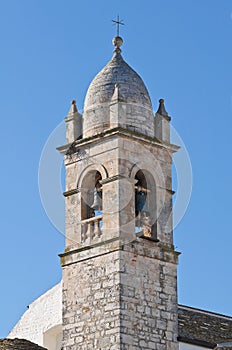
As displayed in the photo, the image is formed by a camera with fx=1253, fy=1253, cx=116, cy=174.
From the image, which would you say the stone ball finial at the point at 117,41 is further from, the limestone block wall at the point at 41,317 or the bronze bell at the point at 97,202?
the limestone block wall at the point at 41,317

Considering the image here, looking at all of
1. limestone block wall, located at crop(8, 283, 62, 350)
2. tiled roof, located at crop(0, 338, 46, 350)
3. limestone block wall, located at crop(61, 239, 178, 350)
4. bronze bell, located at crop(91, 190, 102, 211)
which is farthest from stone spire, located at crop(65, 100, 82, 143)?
tiled roof, located at crop(0, 338, 46, 350)

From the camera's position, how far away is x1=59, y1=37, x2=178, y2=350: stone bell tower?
1100 inches

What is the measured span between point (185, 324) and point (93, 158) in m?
4.55

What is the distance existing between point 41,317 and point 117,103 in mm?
7251

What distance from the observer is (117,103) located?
95.6ft

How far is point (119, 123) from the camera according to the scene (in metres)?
29.0

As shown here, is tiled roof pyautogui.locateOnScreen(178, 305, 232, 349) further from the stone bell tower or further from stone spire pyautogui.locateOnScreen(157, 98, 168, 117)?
stone spire pyautogui.locateOnScreen(157, 98, 168, 117)

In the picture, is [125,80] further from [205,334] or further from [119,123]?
[205,334]

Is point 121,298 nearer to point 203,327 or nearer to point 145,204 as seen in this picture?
point 145,204

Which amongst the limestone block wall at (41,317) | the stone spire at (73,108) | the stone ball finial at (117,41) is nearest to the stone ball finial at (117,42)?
the stone ball finial at (117,41)

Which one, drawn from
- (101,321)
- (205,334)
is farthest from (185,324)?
(101,321)

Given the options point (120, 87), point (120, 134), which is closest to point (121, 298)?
point (120, 134)

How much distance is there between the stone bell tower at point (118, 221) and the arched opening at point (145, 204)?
24mm

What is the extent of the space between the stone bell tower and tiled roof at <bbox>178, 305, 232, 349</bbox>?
0.81 m
